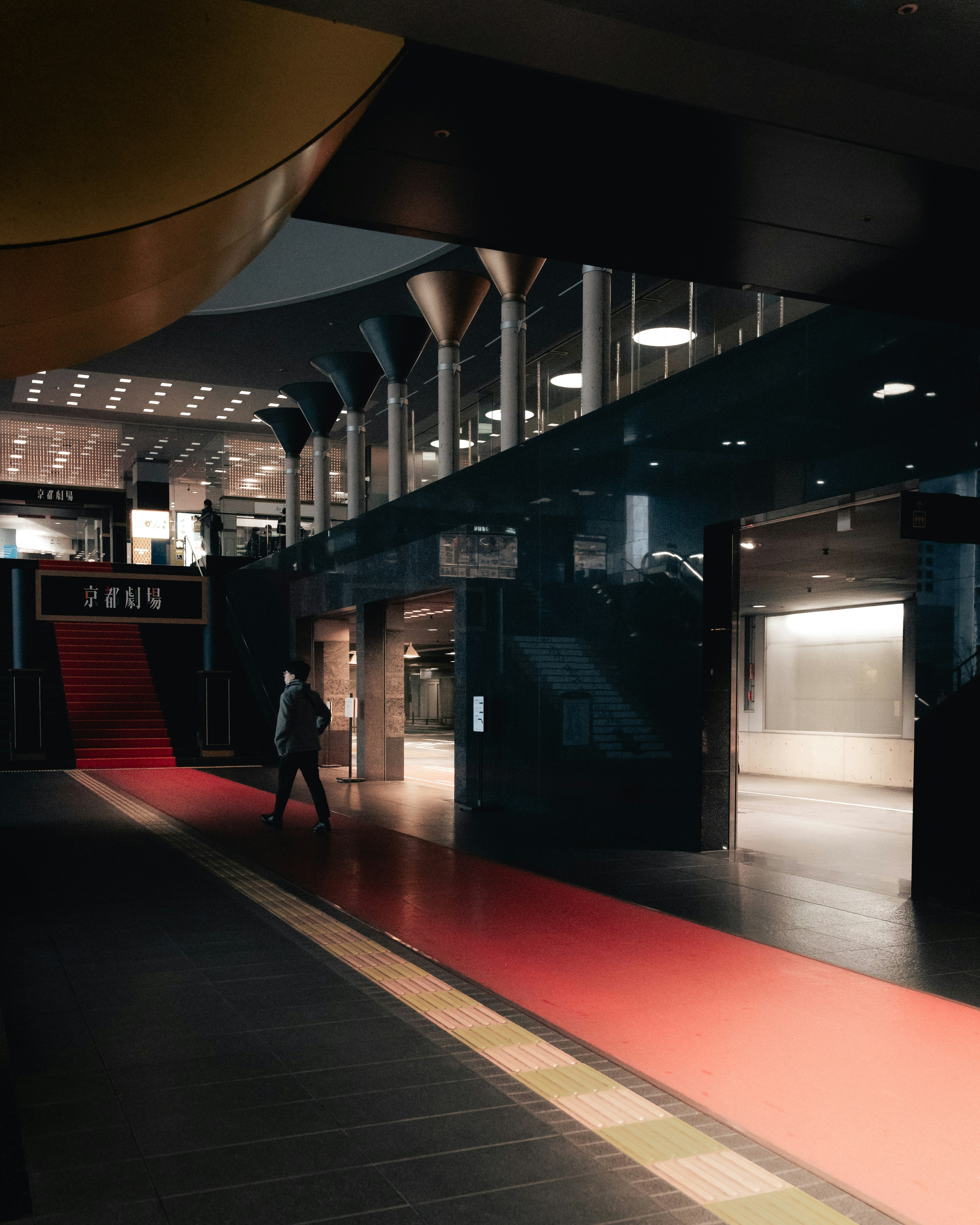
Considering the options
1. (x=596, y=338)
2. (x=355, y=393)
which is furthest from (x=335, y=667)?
(x=596, y=338)

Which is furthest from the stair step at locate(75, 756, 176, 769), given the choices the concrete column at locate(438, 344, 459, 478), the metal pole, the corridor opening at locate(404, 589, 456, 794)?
the concrete column at locate(438, 344, 459, 478)

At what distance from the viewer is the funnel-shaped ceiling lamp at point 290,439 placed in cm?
2461

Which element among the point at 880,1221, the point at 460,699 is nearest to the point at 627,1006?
the point at 880,1221

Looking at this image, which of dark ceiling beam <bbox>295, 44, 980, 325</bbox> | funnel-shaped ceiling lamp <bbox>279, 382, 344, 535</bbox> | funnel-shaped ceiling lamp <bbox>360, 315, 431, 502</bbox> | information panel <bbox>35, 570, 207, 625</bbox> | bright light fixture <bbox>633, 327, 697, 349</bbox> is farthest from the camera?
funnel-shaped ceiling lamp <bbox>279, 382, 344, 535</bbox>

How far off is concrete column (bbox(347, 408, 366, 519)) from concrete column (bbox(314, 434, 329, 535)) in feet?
6.74

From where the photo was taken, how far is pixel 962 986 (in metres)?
5.05

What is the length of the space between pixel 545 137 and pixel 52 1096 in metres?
3.94

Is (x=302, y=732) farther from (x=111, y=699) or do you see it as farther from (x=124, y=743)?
(x=111, y=699)

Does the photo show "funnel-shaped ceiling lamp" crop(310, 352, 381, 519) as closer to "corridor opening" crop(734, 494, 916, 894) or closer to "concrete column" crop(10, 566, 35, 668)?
"concrete column" crop(10, 566, 35, 668)

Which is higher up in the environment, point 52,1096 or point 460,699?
point 460,699

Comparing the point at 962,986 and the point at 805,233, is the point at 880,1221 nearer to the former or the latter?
the point at 962,986

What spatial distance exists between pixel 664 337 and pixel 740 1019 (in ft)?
23.3

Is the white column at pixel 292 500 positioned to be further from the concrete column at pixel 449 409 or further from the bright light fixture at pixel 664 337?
the bright light fixture at pixel 664 337

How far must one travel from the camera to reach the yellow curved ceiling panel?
11.0 feet
